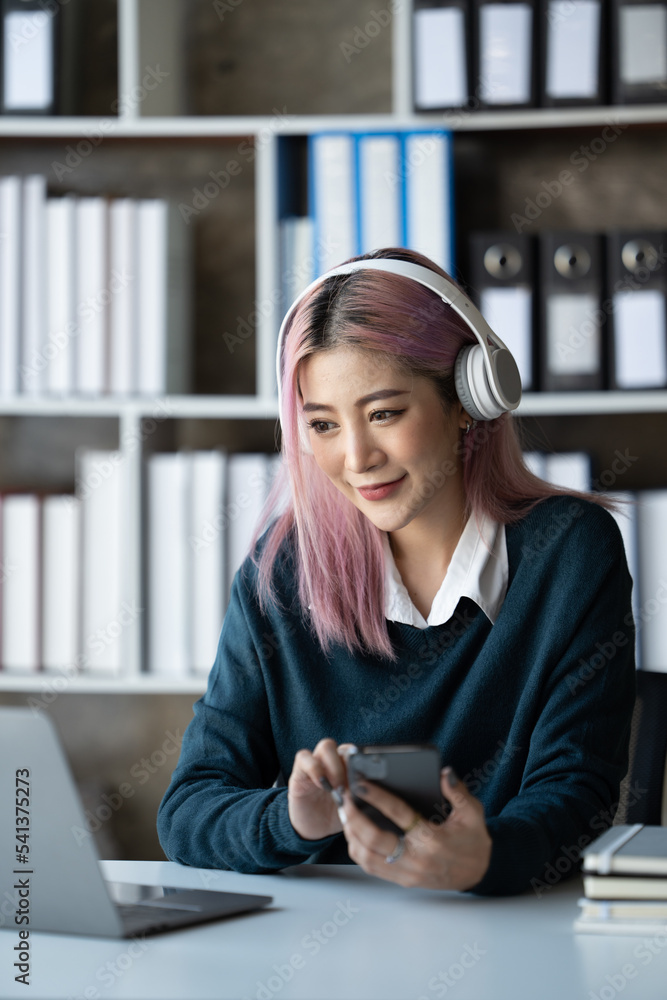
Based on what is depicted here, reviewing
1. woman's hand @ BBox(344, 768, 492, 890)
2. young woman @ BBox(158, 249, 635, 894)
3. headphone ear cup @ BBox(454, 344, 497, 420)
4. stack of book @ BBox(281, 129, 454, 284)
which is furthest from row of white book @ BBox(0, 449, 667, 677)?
woman's hand @ BBox(344, 768, 492, 890)

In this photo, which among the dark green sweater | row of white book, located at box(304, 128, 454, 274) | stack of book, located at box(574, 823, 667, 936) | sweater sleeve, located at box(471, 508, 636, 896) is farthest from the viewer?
row of white book, located at box(304, 128, 454, 274)

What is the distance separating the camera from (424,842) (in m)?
0.85

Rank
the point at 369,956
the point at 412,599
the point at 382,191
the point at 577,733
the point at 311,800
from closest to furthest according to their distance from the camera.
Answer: the point at 369,956, the point at 311,800, the point at 577,733, the point at 412,599, the point at 382,191

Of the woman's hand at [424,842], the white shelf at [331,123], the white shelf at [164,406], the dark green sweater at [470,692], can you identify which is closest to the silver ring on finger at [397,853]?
the woman's hand at [424,842]

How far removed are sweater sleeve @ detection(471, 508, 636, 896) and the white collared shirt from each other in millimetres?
73

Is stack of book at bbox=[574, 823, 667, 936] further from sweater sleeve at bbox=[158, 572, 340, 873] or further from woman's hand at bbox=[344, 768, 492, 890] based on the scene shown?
sweater sleeve at bbox=[158, 572, 340, 873]

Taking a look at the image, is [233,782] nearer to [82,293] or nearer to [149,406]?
[149,406]

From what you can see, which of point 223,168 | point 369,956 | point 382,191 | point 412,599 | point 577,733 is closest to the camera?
point 369,956

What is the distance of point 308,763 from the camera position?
895 mm

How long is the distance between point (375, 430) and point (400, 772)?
489mm

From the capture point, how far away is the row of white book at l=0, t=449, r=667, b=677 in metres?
1.90

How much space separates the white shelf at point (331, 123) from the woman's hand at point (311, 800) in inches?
53.3

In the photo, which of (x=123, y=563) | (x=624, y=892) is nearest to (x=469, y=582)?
(x=624, y=892)

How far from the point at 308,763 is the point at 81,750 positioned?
1.58m
